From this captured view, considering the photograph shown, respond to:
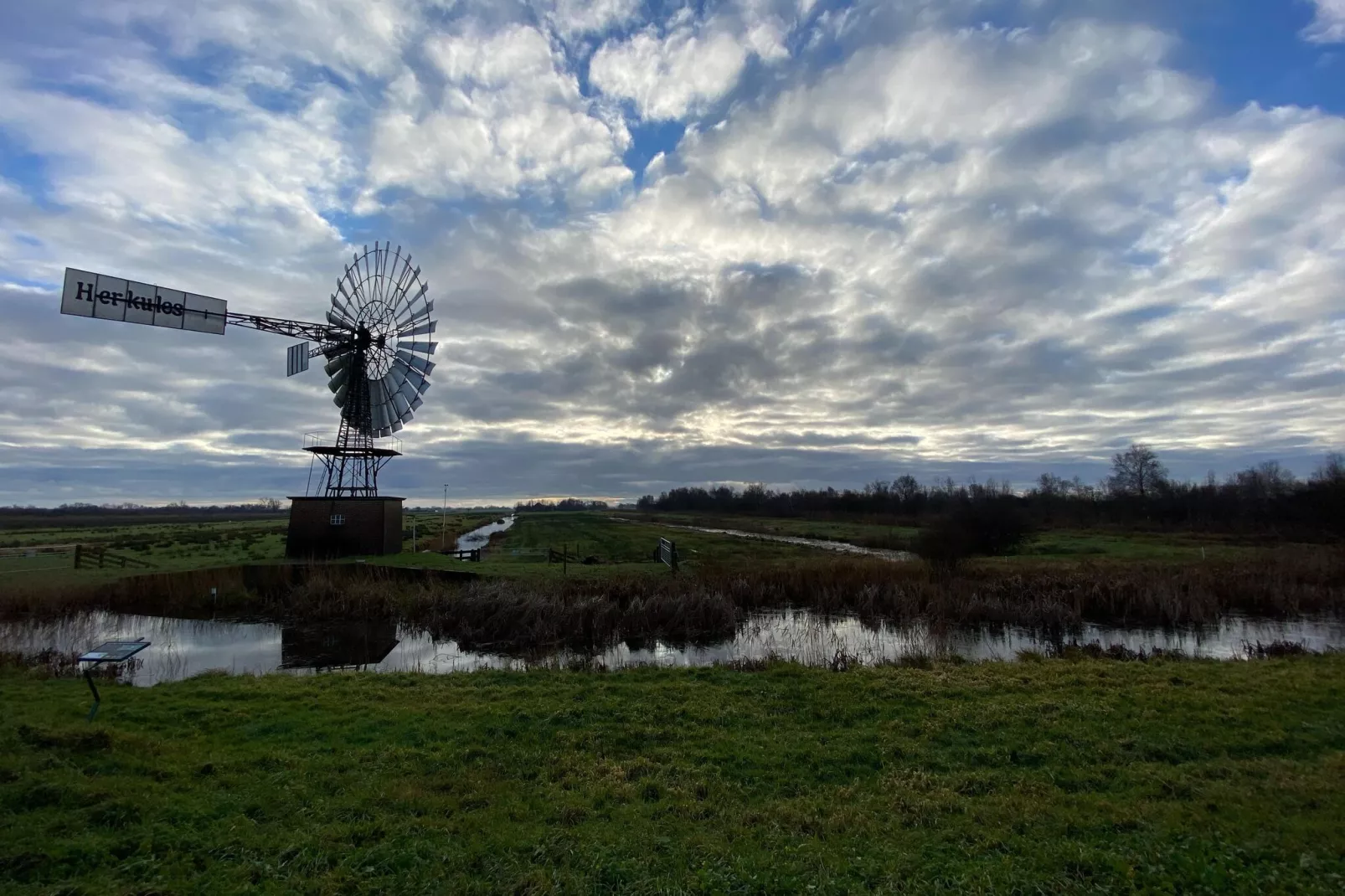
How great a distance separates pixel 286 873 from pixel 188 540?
64854mm

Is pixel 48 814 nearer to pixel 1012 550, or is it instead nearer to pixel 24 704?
pixel 24 704

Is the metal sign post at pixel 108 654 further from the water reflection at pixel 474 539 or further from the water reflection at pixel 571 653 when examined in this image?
the water reflection at pixel 474 539

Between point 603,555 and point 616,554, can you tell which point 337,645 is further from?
point 616,554

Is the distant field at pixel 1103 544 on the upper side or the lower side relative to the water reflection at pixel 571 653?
upper

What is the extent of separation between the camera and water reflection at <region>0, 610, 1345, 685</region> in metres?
16.5

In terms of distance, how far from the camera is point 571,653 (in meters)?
17.6

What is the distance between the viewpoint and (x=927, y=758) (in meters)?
7.91

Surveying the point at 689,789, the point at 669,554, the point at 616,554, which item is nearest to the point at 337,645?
the point at 689,789

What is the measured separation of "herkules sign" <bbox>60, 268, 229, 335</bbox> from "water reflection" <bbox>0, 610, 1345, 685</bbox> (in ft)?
37.1

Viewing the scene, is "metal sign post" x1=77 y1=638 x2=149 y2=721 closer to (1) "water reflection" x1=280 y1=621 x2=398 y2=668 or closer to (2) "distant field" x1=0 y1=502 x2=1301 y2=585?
(1) "water reflection" x1=280 y1=621 x2=398 y2=668

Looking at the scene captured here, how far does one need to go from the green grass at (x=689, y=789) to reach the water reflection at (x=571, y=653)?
5.14m

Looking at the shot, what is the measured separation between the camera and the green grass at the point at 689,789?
505 centimetres

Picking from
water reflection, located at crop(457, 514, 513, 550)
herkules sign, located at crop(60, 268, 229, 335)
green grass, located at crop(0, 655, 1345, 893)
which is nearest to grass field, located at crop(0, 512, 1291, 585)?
water reflection, located at crop(457, 514, 513, 550)

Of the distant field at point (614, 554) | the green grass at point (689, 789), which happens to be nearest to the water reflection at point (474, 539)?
the distant field at point (614, 554)
